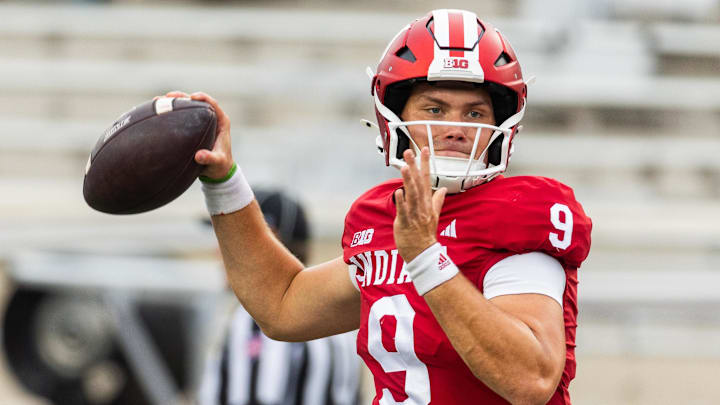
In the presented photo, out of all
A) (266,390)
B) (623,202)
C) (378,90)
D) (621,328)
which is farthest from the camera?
(623,202)

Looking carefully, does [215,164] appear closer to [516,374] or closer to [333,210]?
[516,374]

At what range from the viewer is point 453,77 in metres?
2.37

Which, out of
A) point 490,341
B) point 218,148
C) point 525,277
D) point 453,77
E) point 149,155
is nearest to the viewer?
point 490,341

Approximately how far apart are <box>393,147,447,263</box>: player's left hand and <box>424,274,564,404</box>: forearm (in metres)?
0.09

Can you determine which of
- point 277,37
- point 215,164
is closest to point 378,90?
point 215,164

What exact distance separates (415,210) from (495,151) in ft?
1.24

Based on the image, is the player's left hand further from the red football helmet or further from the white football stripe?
the white football stripe

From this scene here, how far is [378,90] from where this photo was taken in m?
2.52

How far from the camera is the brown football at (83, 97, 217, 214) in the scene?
97.3 inches

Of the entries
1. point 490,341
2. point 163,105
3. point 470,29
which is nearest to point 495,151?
point 470,29

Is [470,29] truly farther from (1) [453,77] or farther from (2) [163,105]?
(2) [163,105]

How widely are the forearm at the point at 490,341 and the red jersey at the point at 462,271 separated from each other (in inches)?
6.3

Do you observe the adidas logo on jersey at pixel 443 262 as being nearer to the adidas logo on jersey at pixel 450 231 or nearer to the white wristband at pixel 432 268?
the white wristband at pixel 432 268

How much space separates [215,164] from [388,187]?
38 centimetres
